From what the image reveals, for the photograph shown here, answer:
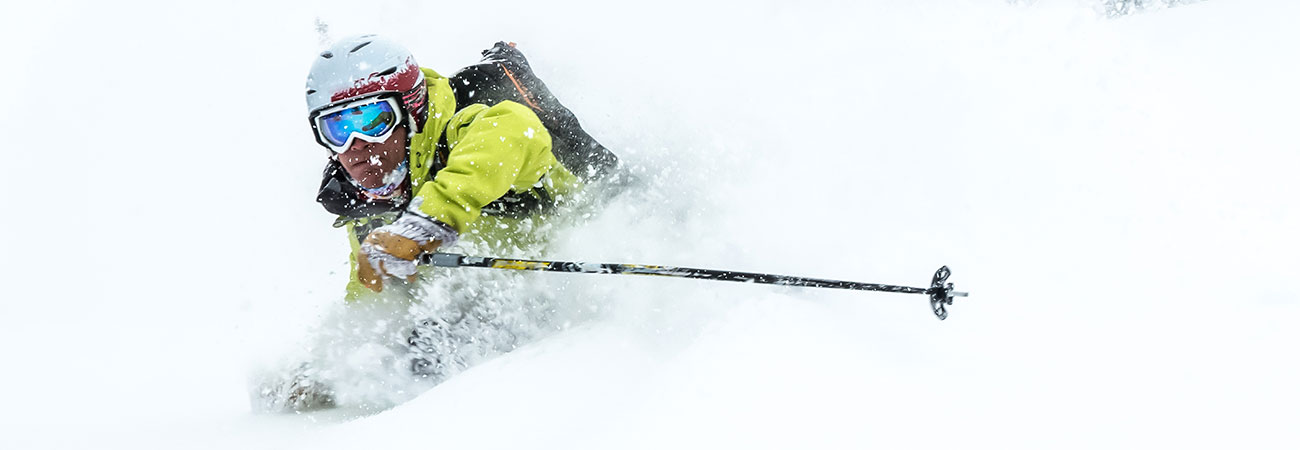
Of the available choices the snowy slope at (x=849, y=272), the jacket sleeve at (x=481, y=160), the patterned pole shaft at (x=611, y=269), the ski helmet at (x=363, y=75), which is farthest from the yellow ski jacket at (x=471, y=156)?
the snowy slope at (x=849, y=272)

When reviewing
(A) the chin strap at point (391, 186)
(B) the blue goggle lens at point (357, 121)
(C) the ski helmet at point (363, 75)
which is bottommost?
(A) the chin strap at point (391, 186)

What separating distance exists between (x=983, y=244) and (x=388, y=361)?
301 centimetres

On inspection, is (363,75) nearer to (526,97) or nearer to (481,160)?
(481,160)

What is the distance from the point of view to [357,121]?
2904mm

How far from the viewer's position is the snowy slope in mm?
2012

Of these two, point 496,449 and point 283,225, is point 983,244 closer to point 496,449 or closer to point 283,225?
point 496,449

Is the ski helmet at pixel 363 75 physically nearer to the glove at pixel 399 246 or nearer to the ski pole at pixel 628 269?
the glove at pixel 399 246

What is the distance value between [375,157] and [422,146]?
0.66ft

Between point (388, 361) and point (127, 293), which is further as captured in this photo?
point (127, 293)

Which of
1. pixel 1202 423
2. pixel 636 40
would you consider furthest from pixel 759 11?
pixel 1202 423

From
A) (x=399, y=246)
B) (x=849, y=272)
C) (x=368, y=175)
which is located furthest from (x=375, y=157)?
(x=849, y=272)

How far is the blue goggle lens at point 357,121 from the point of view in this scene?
2.89 m

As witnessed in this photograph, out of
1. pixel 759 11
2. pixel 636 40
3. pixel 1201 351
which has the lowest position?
pixel 1201 351

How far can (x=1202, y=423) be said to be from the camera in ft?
5.86
